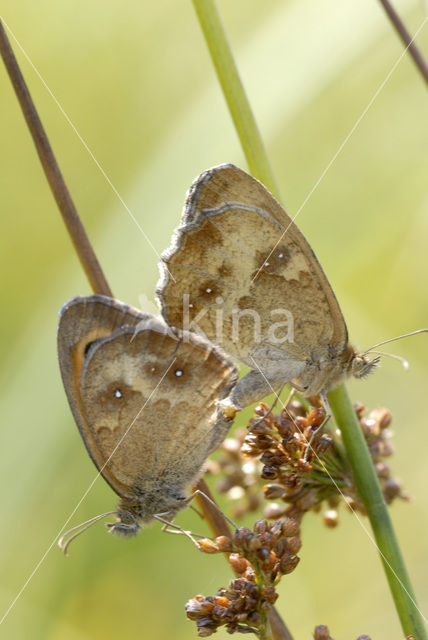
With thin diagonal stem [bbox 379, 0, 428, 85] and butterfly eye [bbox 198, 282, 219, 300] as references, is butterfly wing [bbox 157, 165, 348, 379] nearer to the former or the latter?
butterfly eye [bbox 198, 282, 219, 300]

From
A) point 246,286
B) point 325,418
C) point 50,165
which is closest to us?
point 50,165

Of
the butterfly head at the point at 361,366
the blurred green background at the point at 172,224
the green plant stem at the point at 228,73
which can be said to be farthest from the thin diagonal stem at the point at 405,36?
the butterfly head at the point at 361,366

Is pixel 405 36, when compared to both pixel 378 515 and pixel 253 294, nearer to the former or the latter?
pixel 253 294

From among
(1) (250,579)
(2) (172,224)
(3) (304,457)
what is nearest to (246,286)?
(2) (172,224)

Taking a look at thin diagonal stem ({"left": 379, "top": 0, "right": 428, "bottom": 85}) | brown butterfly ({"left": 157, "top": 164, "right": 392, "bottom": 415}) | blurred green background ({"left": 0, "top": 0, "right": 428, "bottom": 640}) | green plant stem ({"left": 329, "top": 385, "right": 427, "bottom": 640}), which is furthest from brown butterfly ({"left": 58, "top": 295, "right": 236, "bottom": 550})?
thin diagonal stem ({"left": 379, "top": 0, "right": 428, "bottom": 85})

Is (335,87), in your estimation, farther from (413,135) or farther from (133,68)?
(133,68)

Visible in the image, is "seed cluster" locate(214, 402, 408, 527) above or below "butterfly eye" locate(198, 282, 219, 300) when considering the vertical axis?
below

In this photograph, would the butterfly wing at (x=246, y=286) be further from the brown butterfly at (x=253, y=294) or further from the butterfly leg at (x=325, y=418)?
the butterfly leg at (x=325, y=418)

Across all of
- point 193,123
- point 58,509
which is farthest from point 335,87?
point 58,509
